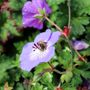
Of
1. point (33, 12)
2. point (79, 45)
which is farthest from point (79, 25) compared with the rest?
point (33, 12)

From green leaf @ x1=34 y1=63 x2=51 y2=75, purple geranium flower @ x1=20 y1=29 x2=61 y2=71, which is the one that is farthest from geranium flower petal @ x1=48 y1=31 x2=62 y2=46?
green leaf @ x1=34 y1=63 x2=51 y2=75

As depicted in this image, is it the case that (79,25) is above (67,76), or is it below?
above

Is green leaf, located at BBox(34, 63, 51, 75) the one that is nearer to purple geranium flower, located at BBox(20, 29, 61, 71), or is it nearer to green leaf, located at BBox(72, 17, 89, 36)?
purple geranium flower, located at BBox(20, 29, 61, 71)

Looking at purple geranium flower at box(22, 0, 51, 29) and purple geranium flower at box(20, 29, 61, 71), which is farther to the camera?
purple geranium flower at box(22, 0, 51, 29)

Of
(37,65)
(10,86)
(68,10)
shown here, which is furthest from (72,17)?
(10,86)

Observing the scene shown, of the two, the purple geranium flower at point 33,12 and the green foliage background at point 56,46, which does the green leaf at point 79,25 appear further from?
the purple geranium flower at point 33,12

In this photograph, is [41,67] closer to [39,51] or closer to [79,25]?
[39,51]
